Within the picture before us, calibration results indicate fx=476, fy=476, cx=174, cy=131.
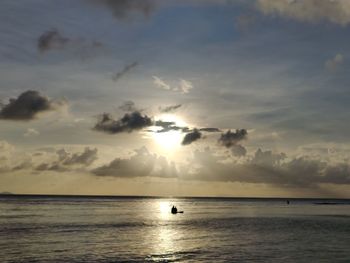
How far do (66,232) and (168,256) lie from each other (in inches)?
1285

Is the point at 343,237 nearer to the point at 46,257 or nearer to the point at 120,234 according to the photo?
the point at 120,234

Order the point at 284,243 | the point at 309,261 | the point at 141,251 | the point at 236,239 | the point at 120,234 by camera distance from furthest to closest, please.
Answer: the point at 120,234 → the point at 236,239 → the point at 284,243 → the point at 141,251 → the point at 309,261

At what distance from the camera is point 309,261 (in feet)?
169

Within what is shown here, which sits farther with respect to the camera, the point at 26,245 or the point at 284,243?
the point at 284,243

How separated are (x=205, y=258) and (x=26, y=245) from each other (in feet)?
81.9

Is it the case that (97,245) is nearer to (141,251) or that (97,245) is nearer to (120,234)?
(141,251)

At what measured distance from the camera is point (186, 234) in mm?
81625

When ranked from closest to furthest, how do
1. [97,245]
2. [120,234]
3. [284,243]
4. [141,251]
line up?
[141,251] < [97,245] < [284,243] < [120,234]

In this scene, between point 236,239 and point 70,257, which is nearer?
point 70,257

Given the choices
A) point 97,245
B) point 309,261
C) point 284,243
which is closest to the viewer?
point 309,261

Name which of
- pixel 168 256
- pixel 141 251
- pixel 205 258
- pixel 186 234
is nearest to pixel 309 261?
pixel 205 258

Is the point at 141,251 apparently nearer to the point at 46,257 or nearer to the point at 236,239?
the point at 46,257

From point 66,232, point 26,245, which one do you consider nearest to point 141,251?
point 26,245

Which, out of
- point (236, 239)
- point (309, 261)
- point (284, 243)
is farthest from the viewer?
point (236, 239)
